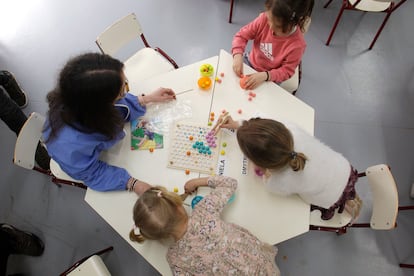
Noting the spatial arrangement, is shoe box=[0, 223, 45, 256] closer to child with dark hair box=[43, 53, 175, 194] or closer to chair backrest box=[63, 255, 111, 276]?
chair backrest box=[63, 255, 111, 276]

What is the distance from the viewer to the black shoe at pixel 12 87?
2.26 m

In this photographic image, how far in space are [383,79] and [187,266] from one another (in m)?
2.23

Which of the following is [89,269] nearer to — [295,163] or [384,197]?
[295,163]

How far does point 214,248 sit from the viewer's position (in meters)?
1.21

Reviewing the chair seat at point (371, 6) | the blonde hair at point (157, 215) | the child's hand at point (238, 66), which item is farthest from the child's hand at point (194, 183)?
the chair seat at point (371, 6)

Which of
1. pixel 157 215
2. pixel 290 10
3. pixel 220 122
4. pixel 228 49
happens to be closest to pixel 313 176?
pixel 220 122

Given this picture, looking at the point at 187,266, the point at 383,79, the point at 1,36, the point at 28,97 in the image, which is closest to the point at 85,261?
the point at 187,266

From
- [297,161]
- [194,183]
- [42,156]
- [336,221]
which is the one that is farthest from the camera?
[42,156]

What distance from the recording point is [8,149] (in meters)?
2.28

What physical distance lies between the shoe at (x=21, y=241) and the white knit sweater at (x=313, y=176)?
1552 millimetres

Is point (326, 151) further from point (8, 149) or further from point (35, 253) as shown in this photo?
point (8, 149)

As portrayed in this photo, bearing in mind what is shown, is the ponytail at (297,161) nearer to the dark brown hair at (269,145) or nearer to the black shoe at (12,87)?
the dark brown hair at (269,145)

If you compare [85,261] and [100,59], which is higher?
[100,59]

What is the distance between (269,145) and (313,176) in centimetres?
26
